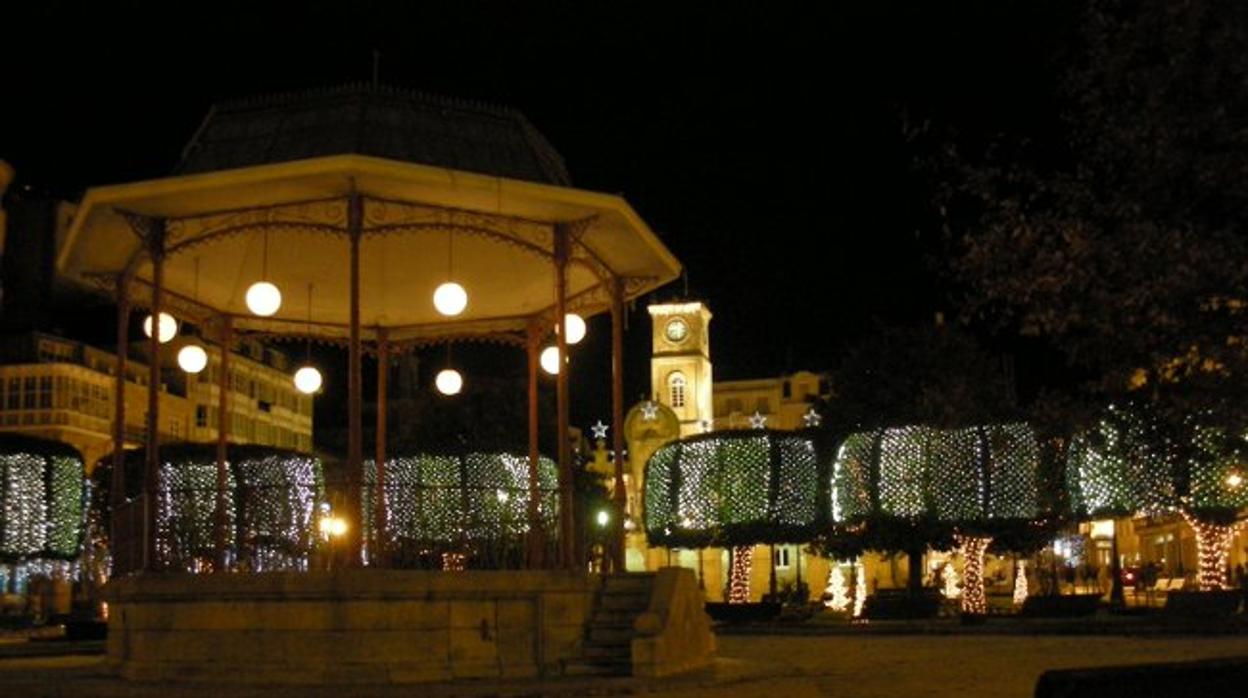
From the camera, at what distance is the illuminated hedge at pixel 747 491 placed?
45719 millimetres

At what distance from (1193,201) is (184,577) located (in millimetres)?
12878

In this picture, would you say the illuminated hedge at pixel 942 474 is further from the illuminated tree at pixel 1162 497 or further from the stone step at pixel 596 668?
the stone step at pixel 596 668

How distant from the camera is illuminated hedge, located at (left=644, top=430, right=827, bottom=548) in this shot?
45.7 m

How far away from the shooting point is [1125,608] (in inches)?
1735

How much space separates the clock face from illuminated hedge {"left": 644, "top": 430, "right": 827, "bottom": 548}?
68698 mm

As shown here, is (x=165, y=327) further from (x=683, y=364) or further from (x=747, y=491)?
(x=683, y=364)

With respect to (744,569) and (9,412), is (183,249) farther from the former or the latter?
(9,412)

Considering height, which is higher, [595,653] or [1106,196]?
[1106,196]

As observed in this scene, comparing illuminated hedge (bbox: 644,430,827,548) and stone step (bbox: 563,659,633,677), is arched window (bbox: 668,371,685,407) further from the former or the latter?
stone step (bbox: 563,659,633,677)

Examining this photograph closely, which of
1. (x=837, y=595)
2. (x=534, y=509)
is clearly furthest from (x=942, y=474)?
(x=534, y=509)

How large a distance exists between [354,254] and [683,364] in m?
97.4

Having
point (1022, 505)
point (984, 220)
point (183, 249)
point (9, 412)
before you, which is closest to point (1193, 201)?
point (984, 220)

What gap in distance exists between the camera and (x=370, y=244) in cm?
2386

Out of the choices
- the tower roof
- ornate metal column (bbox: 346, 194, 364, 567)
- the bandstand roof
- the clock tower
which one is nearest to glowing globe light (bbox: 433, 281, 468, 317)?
the bandstand roof
